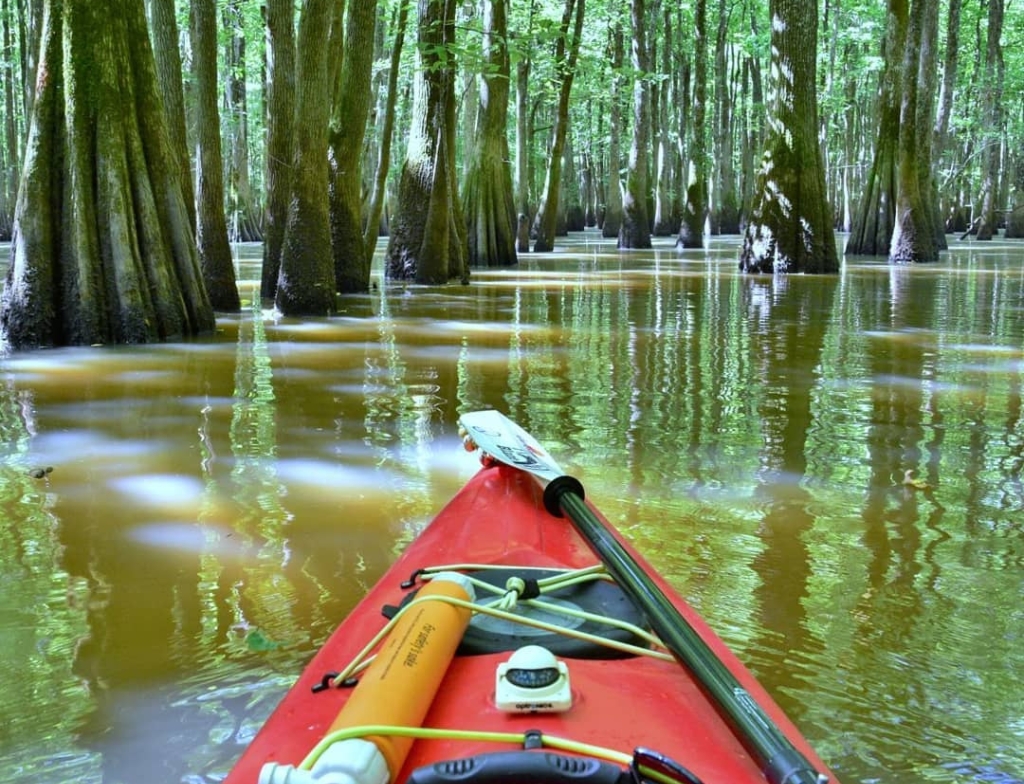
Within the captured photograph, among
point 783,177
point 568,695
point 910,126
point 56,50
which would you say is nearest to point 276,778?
point 568,695

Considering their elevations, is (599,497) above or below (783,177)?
below

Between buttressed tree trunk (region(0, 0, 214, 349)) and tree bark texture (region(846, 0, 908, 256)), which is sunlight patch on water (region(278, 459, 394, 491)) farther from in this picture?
tree bark texture (region(846, 0, 908, 256))

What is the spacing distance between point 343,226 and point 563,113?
9.75m

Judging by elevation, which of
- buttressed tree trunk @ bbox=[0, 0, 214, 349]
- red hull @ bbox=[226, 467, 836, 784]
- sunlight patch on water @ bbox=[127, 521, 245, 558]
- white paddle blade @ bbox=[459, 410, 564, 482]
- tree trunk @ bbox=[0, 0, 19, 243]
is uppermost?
tree trunk @ bbox=[0, 0, 19, 243]

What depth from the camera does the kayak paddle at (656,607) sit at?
146 cm

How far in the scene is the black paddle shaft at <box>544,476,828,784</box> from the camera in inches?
56.9

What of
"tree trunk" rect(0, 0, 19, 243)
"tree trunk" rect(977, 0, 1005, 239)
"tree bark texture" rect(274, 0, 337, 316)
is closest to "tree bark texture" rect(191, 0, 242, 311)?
"tree bark texture" rect(274, 0, 337, 316)

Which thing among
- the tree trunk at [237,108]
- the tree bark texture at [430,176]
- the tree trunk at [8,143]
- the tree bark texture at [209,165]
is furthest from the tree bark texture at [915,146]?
the tree trunk at [8,143]

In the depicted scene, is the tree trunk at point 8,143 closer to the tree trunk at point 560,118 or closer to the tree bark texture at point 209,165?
the tree trunk at point 560,118

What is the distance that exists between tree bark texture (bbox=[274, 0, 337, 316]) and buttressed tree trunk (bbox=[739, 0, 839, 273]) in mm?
7504

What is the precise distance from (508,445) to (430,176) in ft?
37.2

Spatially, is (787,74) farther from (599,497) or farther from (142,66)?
(599,497)

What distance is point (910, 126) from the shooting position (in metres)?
17.4

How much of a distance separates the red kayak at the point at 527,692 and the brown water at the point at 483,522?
0.57m
